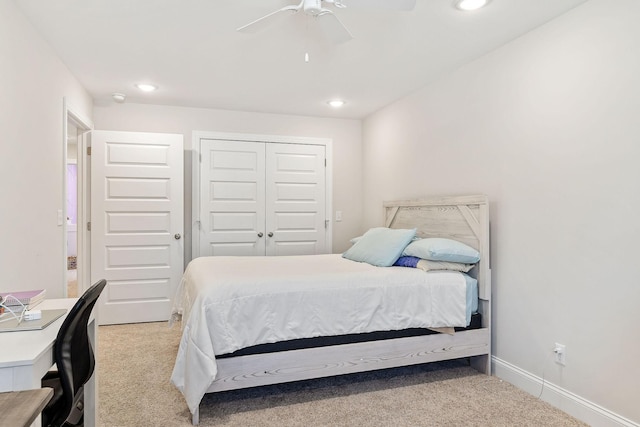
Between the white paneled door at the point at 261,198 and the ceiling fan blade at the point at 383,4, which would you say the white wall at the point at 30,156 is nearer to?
the white paneled door at the point at 261,198

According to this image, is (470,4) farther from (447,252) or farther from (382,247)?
(382,247)

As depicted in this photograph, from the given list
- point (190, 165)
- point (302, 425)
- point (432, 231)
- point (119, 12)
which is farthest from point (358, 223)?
point (119, 12)

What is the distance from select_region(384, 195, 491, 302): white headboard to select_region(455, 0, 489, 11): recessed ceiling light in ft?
3.92

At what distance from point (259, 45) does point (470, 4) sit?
55.3 inches

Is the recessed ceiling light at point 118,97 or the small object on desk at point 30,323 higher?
the recessed ceiling light at point 118,97

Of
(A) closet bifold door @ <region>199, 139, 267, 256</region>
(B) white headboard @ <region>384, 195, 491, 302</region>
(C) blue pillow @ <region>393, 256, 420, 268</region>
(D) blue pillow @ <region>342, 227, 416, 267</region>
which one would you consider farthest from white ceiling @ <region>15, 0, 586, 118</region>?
(C) blue pillow @ <region>393, 256, 420, 268</region>

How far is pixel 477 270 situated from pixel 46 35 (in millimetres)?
3387

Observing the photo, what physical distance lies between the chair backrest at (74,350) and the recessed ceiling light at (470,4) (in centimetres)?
232

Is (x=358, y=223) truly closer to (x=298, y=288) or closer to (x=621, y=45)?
(x=298, y=288)

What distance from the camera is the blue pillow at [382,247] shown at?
114 inches

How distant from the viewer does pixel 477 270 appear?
2740 mm

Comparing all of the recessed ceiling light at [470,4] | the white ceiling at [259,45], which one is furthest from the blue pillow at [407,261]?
the recessed ceiling light at [470,4]

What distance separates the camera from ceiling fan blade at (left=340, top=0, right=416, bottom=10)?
1838mm

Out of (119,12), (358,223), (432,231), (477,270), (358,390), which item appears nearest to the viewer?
(119,12)
